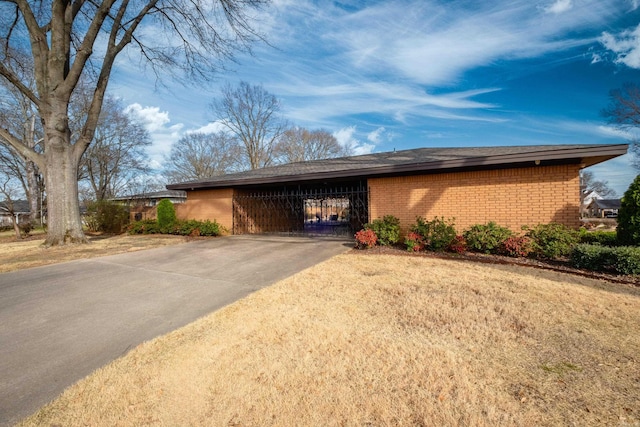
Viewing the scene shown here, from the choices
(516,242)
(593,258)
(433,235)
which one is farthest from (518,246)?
(433,235)

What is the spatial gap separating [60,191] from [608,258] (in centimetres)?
1465

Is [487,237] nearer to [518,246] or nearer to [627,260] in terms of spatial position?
[518,246]

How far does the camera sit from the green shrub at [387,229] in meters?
8.43

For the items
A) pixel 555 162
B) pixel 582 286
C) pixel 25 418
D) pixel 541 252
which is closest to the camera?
pixel 25 418

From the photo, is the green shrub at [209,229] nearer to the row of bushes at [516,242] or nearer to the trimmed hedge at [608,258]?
the row of bushes at [516,242]

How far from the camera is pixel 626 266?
16.6ft

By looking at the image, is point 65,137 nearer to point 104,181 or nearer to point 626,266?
point 626,266

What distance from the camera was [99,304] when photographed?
419 cm

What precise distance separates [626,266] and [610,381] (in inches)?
168

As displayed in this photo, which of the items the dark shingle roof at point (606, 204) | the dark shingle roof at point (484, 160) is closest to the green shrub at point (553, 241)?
the dark shingle roof at point (484, 160)

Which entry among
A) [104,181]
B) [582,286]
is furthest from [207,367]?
[104,181]

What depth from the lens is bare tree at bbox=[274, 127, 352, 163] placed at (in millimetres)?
35375

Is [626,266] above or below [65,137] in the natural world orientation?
below

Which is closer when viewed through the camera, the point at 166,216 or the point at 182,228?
the point at 182,228
